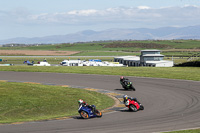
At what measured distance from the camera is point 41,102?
28109mm

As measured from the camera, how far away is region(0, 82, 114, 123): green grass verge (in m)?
24.1

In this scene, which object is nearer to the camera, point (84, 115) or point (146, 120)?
point (146, 120)

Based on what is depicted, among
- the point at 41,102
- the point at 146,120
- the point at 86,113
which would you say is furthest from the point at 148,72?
the point at 146,120

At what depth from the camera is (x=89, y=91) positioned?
116ft

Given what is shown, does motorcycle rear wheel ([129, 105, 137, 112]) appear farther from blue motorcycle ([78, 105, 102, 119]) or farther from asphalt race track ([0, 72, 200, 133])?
blue motorcycle ([78, 105, 102, 119])

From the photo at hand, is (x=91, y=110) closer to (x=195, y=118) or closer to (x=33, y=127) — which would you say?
(x=33, y=127)

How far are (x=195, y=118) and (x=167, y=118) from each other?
5.90 ft

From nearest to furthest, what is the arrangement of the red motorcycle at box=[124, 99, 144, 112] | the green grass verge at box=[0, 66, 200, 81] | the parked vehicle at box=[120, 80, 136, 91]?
the red motorcycle at box=[124, 99, 144, 112] → the parked vehicle at box=[120, 80, 136, 91] → the green grass verge at box=[0, 66, 200, 81]

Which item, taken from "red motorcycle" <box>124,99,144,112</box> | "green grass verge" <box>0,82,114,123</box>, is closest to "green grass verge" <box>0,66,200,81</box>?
"green grass verge" <box>0,82,114,123</box>

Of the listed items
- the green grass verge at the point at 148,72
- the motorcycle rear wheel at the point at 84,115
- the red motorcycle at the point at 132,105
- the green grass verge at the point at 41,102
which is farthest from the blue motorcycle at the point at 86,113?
the green grass verge at the point at 148,72

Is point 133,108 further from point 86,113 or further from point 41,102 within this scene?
point 41,102

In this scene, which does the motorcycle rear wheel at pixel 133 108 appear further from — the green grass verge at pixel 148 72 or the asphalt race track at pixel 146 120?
the green grass verge at pixel 148 72

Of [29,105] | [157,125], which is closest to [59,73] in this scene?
[29,105]

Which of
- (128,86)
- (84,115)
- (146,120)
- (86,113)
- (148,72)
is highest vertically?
(148,72)
